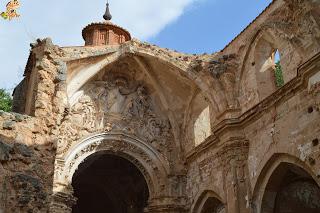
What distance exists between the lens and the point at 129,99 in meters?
12.1

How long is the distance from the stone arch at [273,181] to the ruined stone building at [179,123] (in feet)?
0.08

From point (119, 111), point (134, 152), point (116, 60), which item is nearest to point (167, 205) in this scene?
point (134, 152)

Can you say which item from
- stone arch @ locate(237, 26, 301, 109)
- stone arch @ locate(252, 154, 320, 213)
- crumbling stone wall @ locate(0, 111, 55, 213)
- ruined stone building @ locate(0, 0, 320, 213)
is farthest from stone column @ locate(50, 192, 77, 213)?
stone arch @ locate(237, 26, 301, 109)

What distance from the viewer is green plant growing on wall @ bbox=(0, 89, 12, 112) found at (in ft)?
58.3

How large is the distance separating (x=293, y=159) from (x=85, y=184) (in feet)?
29.6

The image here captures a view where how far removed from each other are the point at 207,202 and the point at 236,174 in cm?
161

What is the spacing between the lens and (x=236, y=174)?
9367 mm

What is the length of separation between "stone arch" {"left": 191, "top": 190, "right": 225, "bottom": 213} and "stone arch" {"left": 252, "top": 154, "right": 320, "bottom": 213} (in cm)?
147

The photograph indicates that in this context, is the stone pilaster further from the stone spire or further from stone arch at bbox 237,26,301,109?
the stone spire

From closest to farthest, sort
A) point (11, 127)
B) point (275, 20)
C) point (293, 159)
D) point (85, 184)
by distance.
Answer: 1. point (11, 127)
2. point (293, 159)
3. point (275, 20)
4. point (85, 184)

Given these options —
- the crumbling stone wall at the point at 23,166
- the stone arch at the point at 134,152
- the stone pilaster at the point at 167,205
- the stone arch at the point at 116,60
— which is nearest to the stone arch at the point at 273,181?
the stone pilaster at the point at 167,205

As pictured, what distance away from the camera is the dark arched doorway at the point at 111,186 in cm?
1380

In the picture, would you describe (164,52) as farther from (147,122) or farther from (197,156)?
(197,156)

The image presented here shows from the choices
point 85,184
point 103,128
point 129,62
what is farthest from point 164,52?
point 85,184
